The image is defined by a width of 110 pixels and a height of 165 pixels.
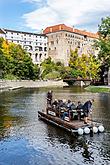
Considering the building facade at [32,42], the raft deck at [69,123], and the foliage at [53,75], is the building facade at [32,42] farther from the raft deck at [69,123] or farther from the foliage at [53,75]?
the raft deck at [69,123]

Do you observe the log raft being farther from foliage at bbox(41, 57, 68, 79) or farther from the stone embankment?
foliage at bbox(41, 57, 68, 79)

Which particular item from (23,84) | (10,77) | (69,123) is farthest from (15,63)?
(69,123)

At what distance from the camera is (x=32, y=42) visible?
594 ft

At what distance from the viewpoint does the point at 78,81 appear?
142 meters

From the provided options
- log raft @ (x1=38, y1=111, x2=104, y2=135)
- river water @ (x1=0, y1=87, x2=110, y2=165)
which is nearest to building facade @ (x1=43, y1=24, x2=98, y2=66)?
log raft @ (x1=38, y1=111, x2=104, y2=135)

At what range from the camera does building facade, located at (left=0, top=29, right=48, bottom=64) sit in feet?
555

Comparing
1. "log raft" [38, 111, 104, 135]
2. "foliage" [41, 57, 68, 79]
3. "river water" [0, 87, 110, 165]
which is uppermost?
"foliage" [41, 57, 68, 79]

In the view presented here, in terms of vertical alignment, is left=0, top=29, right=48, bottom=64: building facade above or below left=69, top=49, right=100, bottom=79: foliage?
above

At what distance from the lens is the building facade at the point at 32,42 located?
169 meters

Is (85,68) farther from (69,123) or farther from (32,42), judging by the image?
(69,123)

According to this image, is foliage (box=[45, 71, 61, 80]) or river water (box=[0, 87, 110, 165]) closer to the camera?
river water (box=[0, 87, 110, 165])

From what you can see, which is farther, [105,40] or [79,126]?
[105,40]

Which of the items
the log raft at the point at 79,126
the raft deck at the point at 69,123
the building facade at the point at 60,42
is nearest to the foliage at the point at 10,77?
the building facade at the point at 60,42

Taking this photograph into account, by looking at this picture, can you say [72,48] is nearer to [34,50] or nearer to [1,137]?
[34,50]
